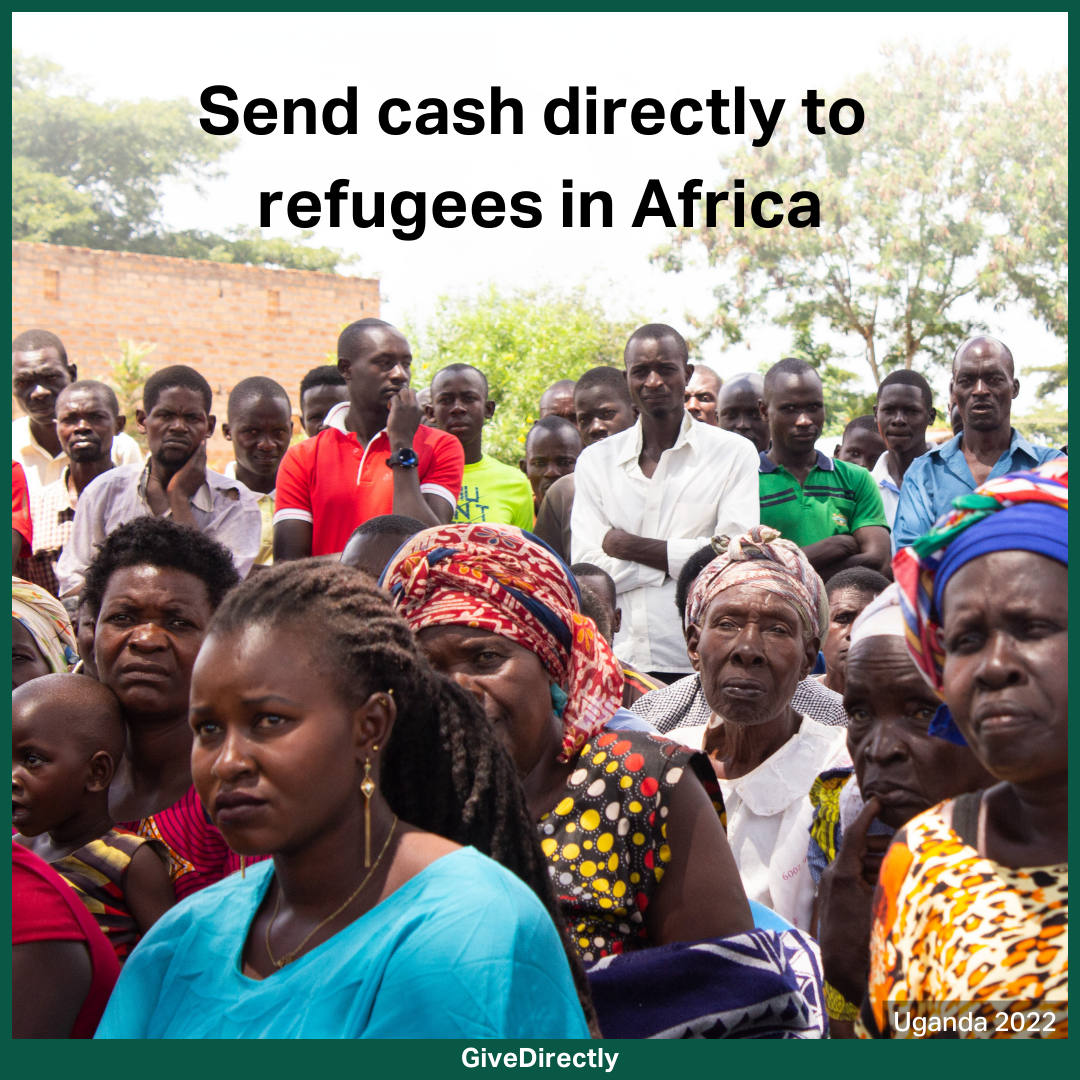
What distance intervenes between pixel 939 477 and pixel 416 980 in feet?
14.4

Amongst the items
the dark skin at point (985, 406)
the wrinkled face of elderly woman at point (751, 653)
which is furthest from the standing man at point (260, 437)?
the wrinkled face of elderly woman at point (751, 653)

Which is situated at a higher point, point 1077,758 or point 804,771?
point 1077,758

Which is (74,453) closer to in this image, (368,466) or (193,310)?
(368,466)

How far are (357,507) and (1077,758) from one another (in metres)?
4.05

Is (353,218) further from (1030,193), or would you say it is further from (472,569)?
(1030,193)

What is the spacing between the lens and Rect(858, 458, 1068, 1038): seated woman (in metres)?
1.73

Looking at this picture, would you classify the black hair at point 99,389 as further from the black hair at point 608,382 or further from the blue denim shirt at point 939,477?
the blue denim shirt at point 939,477

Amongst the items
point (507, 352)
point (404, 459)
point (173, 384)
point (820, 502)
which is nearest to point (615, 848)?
point (404, 459)

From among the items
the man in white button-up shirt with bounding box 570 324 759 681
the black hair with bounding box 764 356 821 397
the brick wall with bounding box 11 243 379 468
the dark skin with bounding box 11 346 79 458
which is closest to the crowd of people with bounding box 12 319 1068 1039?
the man in white button-up shirt with bounding box 570 324 759 681

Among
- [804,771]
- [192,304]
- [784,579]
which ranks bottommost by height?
[804,771]

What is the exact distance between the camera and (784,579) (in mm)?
3678

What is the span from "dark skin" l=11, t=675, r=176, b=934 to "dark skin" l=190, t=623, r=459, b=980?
1.10 m

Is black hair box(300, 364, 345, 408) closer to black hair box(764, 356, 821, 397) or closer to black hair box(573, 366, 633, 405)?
black hair box(573, 366, 633, 405)

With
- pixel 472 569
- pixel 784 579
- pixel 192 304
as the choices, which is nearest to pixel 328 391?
pixel 784 579
